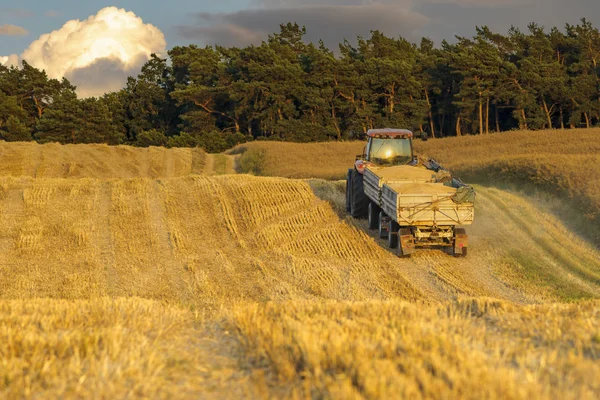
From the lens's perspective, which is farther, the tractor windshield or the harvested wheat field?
the harvested wheat field

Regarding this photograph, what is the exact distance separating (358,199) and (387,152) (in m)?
1.67

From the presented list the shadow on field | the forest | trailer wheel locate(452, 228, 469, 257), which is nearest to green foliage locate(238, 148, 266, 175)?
the forest

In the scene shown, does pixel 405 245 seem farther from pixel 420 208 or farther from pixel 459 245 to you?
pixel 459 245

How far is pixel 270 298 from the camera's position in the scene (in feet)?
36.6

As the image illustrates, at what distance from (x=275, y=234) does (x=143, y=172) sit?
77.4 feet

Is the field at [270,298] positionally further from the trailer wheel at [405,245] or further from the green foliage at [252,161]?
the green foliage at [252,161]

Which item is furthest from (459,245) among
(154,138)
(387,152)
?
(154,138)

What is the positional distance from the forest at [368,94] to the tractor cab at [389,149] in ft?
124

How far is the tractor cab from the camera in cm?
1750

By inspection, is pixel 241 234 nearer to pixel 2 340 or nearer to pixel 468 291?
pixel 468 291

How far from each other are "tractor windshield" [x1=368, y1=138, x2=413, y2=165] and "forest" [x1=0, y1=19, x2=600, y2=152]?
38004 mm

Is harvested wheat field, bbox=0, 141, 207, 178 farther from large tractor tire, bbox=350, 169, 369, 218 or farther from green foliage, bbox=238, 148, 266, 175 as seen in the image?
large tractor tire, bbox=350, 169, 369, 218

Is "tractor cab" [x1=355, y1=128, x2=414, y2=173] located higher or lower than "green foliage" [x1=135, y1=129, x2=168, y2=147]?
higher

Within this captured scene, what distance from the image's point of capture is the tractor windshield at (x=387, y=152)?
57.5 ft
